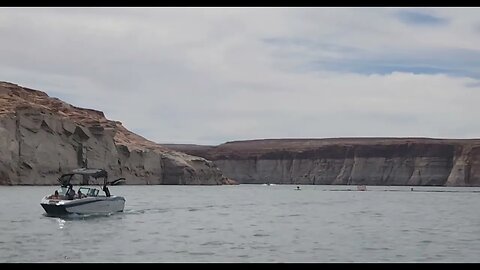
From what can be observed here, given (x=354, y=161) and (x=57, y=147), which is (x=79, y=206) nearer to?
(x=57, y=147)

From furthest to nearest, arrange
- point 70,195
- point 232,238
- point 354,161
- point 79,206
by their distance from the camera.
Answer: point 354,161 < point 70,195 < point 79,206 < point 232,238

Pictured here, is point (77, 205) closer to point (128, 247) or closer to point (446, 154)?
point (128, 247)

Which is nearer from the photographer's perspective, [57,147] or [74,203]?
[74,203]

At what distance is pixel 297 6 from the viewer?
5492 mm

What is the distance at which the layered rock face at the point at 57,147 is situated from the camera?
273 ft

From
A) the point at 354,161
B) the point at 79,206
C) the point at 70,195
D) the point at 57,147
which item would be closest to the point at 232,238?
the point at 79,206

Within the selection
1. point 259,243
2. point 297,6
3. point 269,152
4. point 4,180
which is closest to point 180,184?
point 4,180

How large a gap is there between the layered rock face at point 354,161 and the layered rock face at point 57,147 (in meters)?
75.5

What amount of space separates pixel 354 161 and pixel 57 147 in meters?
107

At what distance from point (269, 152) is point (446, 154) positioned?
1750 inches

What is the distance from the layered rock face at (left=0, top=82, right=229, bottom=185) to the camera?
83.2m

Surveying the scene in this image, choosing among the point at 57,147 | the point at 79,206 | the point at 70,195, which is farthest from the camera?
the point at 57,147

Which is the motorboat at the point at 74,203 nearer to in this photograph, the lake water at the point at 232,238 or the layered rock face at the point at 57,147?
the lake water at the point at 232,238

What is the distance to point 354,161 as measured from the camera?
181875mm
